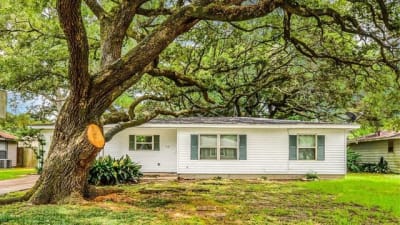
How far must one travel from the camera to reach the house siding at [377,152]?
21609 mm

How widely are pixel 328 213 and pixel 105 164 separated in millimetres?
8002

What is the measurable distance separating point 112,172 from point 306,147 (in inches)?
316

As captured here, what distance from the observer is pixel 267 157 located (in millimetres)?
16172

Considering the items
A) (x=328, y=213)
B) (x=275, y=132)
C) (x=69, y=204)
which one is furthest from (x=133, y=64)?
(x=275, y=132)

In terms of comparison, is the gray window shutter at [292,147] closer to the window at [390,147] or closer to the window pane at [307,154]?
the window pane at [307,154]

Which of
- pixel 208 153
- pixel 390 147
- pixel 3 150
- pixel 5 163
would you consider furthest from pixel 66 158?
pixel 3 150

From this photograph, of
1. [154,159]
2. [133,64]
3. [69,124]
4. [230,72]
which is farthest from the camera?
[154,159]

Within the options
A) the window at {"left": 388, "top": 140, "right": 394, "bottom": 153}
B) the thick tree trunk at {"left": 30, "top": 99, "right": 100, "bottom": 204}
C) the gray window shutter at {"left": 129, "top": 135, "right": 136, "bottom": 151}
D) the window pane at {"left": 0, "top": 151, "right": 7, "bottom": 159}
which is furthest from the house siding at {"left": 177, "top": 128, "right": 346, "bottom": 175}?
the window pane at {"left": 0, "top": 151, "right": 7, "bottom": 159}

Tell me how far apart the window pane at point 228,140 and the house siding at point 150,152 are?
263 centimetres

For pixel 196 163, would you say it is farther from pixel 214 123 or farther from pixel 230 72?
pixel 230 72

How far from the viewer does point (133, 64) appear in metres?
7.37

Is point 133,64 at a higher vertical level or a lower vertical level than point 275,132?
higher

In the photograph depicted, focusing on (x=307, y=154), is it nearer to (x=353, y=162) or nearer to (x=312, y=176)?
(x=312, y=176)

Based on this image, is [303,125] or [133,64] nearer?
[133,64]
